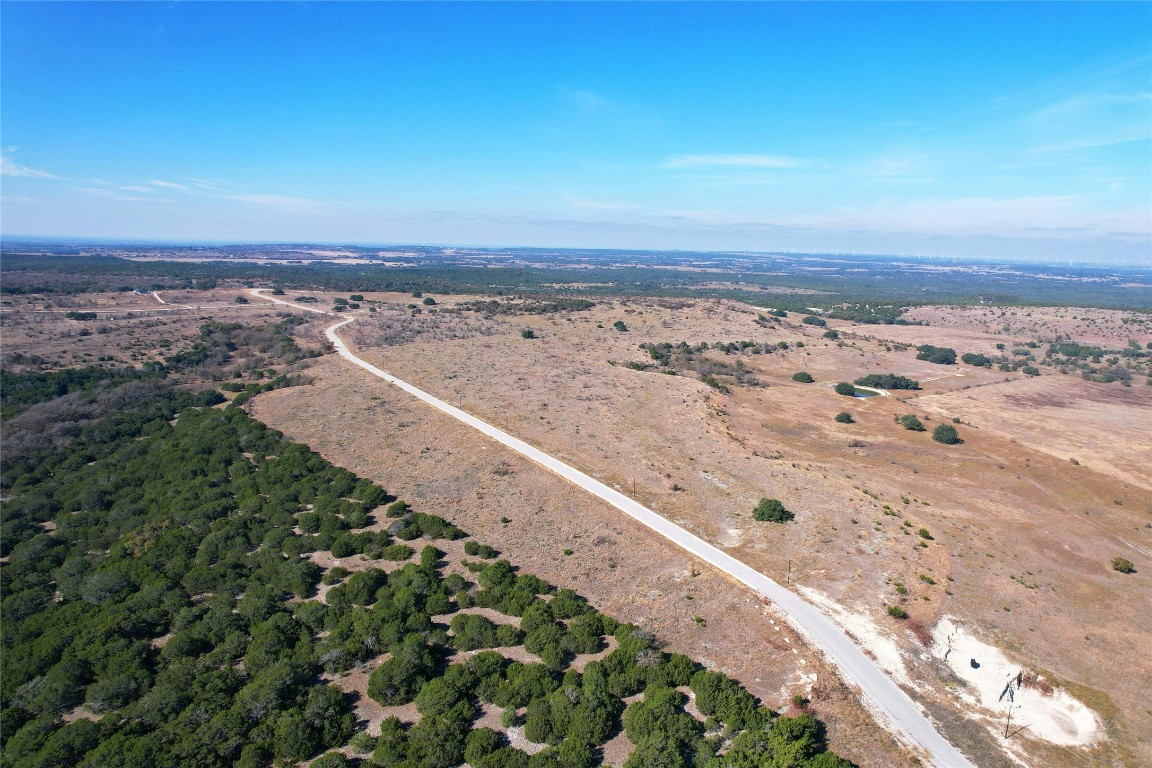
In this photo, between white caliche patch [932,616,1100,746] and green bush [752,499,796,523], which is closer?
white caliche patch [932,616,1100,746]

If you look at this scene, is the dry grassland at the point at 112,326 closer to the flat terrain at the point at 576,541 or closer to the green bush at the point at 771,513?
the flat terrain at the point at 576,541

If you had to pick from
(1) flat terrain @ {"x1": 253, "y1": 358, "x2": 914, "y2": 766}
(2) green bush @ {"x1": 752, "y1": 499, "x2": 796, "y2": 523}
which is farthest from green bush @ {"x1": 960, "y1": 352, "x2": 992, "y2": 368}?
(1) flat terrain @ {"x1": 253, "y1": 358, "x2": 914, "y2": 766}

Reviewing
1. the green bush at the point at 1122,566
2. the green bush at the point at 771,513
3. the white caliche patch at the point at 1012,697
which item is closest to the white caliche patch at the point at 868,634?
the white caliche patch at the point at 1012,697

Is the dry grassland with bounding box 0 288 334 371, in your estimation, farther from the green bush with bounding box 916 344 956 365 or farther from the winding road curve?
the green bush with bounding box 916 344 956 365

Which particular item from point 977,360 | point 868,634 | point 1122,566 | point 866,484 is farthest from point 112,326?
point 977,360

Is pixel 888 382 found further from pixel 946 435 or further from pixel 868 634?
pixel 868 634

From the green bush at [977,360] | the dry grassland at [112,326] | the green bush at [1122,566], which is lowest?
the green bush at [1122,566]

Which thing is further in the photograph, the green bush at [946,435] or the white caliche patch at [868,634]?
the green bush at [946,435]
